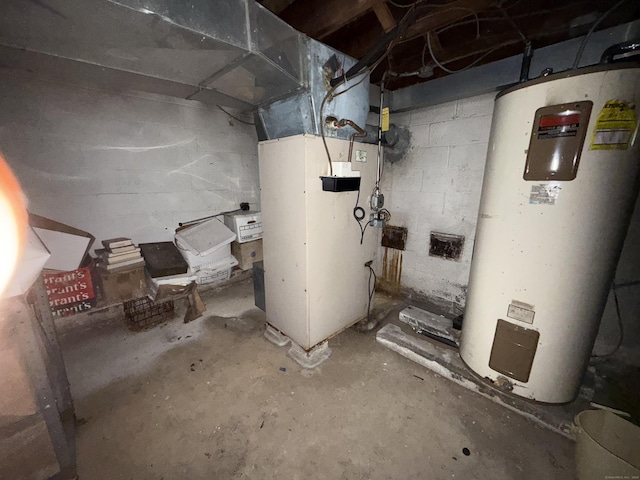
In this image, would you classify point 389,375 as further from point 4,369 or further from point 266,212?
point 4,369

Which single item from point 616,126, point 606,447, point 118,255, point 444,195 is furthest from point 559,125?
point 118,255

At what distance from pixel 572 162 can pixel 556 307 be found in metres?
0.78

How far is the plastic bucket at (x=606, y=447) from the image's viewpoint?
1.02 metres

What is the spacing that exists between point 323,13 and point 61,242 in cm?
276

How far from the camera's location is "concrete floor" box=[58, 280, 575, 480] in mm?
1288

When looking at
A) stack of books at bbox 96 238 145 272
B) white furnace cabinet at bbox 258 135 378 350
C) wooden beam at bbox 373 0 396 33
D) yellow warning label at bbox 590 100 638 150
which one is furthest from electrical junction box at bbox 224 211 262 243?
yellow warning label at bbox 590 100 638 150

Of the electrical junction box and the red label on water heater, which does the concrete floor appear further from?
the red label on water heater

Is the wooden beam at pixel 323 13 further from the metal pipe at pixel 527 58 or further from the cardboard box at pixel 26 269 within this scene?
the cardboard box at pixel 26 269

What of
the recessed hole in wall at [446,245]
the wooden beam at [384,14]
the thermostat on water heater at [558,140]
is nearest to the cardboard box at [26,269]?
the wooden beam at [384,14]

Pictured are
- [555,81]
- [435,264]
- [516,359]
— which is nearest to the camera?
[555,81]

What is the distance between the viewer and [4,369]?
1001 millimetres

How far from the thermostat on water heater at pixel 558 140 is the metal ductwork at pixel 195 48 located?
1118 mm

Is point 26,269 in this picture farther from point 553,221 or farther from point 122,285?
point 553,221

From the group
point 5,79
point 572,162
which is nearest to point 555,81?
point 572,162
